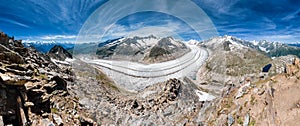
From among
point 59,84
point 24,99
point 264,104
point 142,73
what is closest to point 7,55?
point 24,99

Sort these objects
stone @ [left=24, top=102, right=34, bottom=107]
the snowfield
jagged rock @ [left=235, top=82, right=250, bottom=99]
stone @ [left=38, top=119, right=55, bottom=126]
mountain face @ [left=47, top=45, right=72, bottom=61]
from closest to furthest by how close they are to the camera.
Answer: stone @ [left=24, top=102, right=34, bottom=107], stone @ [left=38, top=119, right=55, bottom=126], jagged rock @ [left=235, top=82, right=250, bottom=99], the snowfield, mountain face @ [left=47, top=45, right=72, bottom=61]

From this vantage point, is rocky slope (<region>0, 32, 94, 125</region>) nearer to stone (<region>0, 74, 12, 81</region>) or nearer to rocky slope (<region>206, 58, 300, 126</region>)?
stone (<region>0, 74, 12, 81</region>)

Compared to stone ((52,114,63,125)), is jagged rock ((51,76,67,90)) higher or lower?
higher

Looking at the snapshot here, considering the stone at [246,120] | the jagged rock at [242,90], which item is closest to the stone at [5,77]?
the stone at [246,120]

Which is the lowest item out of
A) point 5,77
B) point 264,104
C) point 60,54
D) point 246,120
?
point 246,120

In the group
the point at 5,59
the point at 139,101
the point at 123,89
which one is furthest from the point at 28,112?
the point at 123,89

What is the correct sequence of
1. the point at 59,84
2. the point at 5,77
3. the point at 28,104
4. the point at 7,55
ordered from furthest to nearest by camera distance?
1. the point at 59,84
2. the point at 7,55
3. the point at 28,104
4. the point at 5,77

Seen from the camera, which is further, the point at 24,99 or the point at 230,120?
the point at 230,120

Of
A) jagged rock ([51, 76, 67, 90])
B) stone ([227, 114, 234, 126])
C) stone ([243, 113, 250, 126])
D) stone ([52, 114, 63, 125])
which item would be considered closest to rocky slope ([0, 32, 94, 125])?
stone ([52, 114, 63, 125])

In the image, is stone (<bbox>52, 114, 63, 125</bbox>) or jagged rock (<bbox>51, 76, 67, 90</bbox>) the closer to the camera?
stone (<bbox>52, 114, 63, 125</bbox>)

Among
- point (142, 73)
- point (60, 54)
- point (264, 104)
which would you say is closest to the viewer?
point (264, 104)

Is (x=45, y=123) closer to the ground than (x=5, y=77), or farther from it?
closer to the ground

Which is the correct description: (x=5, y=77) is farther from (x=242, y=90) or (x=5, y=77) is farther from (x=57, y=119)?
(x=242, y=90)
